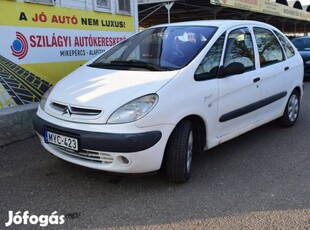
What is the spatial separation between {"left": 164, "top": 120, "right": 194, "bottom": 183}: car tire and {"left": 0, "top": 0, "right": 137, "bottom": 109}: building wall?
10.2 feet

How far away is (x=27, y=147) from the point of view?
5191mm

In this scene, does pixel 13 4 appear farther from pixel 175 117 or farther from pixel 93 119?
pixel 175 117

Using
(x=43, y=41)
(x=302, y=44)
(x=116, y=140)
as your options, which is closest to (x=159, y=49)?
(x=116, y=140)

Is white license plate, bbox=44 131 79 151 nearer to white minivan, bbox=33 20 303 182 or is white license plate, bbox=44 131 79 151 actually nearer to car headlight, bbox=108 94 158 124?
white minivan, bbox=33 20 303 182

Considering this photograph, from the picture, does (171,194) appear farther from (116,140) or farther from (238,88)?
(238,88)

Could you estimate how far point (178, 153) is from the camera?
370 centimetres

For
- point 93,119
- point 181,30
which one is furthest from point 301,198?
point 181,30

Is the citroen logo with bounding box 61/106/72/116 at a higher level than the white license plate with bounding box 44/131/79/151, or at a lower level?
higher

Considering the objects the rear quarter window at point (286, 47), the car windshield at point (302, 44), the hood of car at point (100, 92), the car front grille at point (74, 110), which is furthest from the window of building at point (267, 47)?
the car windshield at point (302, 44)

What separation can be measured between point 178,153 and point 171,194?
0.40m

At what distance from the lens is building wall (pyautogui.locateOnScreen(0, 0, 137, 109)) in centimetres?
574

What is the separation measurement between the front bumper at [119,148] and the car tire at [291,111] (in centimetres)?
305

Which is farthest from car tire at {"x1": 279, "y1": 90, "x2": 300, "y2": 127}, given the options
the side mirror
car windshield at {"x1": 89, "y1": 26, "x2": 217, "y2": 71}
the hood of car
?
the hood of car

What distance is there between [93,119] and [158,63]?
1126mm
